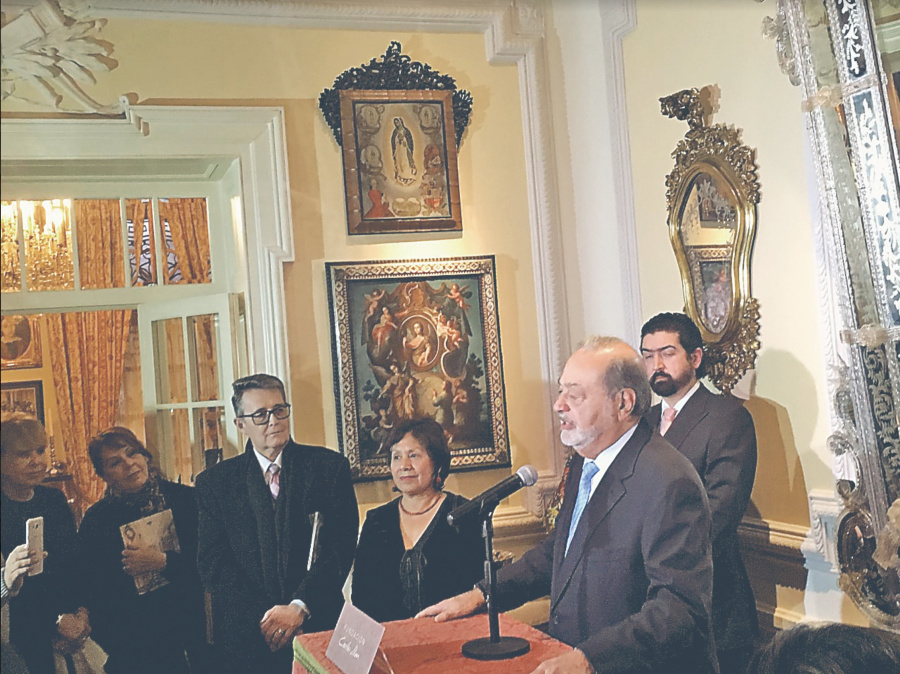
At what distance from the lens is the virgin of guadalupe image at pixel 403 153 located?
15.9 feet

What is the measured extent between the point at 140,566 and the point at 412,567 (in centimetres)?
119

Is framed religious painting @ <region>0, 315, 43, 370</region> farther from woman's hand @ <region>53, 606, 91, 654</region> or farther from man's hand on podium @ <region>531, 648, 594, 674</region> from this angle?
man's hand on podium @ <region>531, 648, 594, 674</region>

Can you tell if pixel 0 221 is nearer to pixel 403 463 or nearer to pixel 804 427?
pixel 403 463

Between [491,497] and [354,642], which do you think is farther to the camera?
[491,497]

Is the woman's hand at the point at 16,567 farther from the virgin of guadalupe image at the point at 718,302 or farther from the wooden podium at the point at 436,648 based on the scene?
the virgin of guadalupe image at the point at 718,302

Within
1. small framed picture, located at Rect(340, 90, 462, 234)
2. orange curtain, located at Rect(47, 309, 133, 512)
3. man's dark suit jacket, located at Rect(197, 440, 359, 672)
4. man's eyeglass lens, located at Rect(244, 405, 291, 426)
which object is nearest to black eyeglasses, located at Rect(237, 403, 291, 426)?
man's eyeglass lens, located at Rect(244, 405, 291, 426)

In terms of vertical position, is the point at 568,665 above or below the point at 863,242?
below

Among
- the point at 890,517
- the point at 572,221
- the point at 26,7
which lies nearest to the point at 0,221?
the point at 26,7

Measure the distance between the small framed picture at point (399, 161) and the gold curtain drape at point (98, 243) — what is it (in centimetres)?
118

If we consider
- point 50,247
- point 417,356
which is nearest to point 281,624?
point 417,356

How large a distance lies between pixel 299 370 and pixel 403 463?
3.79 feet

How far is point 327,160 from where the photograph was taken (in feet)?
15.7

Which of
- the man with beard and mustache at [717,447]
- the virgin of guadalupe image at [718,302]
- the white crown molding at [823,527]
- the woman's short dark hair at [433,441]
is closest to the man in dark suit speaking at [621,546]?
the man with beard and mustache at [717,447]

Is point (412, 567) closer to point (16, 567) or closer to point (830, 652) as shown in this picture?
point (16, 567)
